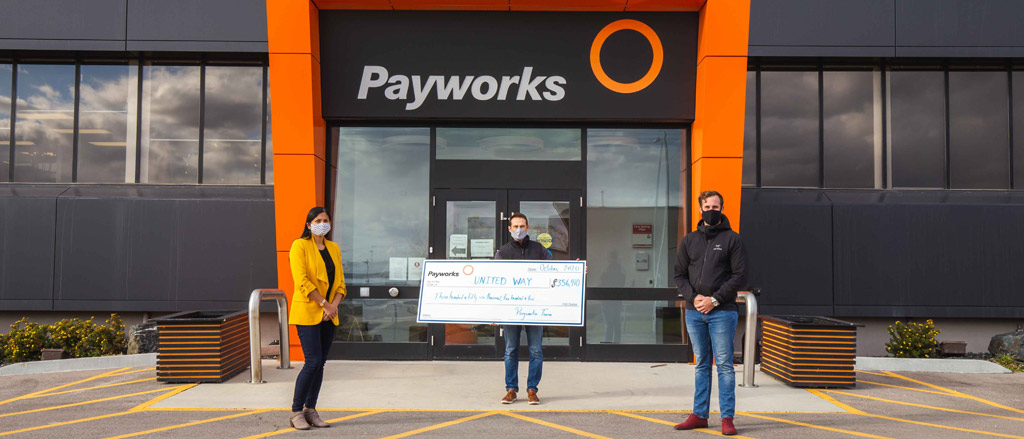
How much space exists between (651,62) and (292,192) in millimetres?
5413

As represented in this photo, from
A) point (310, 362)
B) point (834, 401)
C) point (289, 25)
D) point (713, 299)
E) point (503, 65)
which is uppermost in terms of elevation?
point (289, 25)

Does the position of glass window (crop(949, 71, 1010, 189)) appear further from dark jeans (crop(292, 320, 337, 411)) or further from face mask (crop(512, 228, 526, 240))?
dark jeans (crop(292, 320, 337, 411))

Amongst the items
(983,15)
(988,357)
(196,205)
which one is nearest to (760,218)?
(988,357)

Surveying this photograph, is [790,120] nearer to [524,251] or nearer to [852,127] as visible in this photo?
[852,127]

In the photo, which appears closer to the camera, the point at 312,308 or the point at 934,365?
the point at 312,308

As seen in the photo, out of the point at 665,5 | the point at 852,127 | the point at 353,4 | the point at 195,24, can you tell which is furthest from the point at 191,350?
the point at 852,127

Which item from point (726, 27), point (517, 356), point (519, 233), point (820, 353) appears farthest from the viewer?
point (726, 27)

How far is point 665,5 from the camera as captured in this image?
9734 mm

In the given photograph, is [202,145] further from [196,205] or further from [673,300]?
[673,300]

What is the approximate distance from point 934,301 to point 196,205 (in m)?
11.9

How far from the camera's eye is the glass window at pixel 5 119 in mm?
11695

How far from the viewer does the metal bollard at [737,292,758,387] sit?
780 cm

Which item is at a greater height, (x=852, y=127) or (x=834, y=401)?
(x=852, y=127)

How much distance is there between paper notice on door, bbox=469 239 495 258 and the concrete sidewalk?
1564mm
